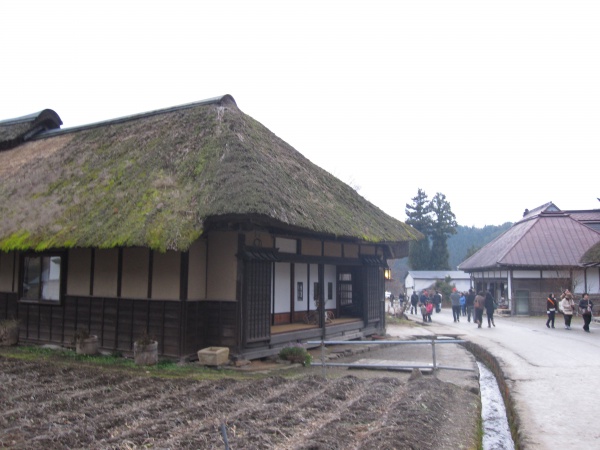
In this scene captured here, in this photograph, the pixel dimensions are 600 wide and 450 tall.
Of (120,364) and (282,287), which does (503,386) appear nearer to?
(282,287)

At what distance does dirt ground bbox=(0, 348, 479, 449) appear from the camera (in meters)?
5.46

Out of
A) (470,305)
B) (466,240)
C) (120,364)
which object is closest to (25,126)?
(120,364)

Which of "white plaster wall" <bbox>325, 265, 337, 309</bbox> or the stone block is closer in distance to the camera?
the stone block

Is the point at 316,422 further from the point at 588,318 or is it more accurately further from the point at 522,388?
the point at 588,318

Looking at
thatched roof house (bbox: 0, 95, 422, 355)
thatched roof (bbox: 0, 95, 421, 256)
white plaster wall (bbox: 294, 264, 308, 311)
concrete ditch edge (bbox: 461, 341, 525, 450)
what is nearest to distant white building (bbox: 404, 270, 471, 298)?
concrete ditch edge (bbox: 461, 341, 525, 450)

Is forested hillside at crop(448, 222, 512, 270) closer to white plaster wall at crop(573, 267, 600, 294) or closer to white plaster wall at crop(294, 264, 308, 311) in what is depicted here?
white plaster wall at crop(573, 267, 600, 294)

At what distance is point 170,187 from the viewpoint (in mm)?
11156

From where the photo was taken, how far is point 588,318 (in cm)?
1877

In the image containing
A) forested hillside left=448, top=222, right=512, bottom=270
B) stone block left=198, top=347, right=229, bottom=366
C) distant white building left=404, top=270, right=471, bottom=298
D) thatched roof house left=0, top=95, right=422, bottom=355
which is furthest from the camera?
forested hillside left=448, top=222, right=512, bottom=270

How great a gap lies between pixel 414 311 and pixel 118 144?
25.6m

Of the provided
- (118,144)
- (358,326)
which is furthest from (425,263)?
(118,144)

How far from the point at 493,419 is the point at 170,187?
772 centimetres

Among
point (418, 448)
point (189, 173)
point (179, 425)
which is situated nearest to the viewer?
point (418, 448)

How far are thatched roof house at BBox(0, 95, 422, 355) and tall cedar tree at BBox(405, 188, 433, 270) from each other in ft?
151
